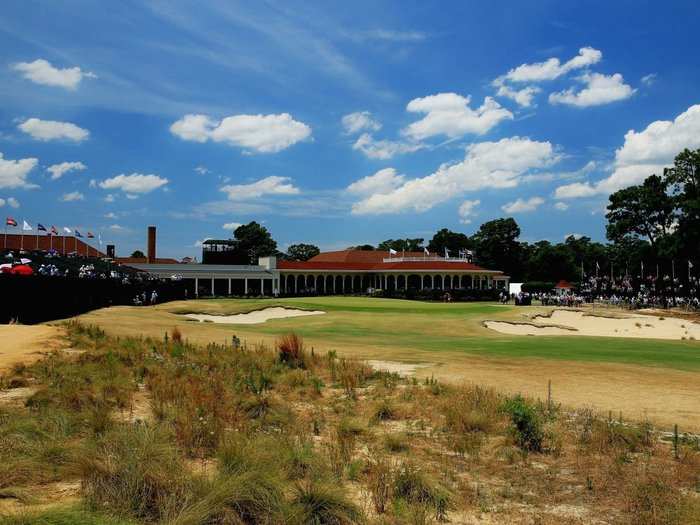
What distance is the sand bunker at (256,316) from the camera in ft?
128

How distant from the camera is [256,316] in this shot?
42312 millimetres

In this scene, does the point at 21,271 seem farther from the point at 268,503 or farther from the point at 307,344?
the point at 268,503

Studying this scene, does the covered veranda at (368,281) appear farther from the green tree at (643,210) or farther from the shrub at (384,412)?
the shrub at (384,412)

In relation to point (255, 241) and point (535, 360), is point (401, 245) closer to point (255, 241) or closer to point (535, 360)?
point (255, 241)

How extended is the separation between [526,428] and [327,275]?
2772 inches

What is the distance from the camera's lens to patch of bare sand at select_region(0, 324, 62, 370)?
45.5 ft

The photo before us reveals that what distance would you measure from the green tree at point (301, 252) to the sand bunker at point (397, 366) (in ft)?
396

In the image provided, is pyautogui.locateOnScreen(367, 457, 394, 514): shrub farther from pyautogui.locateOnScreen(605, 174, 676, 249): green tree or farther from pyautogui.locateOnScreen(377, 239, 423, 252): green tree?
pyautogui.locateOnScreen(377, 239, 423, 252): green tree

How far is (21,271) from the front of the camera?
88.8 feet

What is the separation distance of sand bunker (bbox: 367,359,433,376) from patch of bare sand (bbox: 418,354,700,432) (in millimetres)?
311

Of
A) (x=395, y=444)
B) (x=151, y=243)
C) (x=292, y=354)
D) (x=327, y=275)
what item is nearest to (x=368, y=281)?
(x=327, y=275)

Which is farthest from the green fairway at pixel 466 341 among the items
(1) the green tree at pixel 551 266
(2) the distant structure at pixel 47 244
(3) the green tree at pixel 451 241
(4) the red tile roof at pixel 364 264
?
(3) the green tree at pixel 451 241

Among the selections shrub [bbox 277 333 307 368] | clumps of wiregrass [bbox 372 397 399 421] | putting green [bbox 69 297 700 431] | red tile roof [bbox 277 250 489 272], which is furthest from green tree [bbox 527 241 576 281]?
clumps of wiregrass [bbox 372 397 399 421]

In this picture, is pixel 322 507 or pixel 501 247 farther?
pixel 501 247
